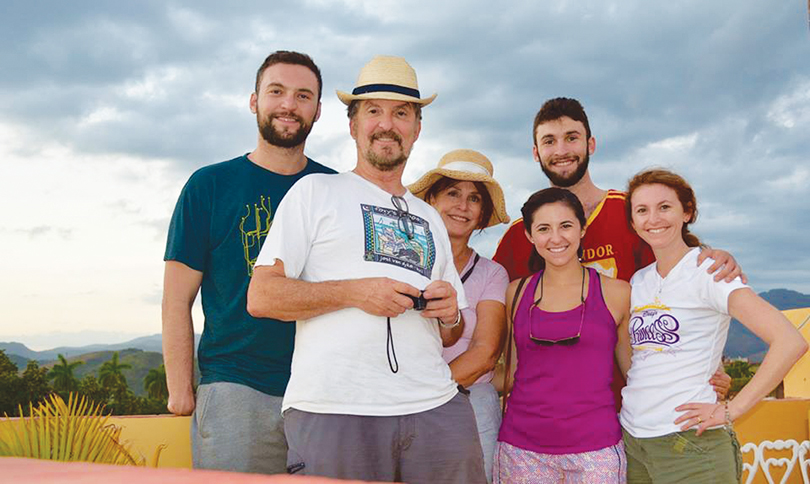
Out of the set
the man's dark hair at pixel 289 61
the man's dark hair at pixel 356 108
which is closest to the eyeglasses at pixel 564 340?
the man's dark hair at pixel 356 108

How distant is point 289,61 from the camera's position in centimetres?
356

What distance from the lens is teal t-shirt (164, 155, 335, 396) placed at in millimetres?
3062

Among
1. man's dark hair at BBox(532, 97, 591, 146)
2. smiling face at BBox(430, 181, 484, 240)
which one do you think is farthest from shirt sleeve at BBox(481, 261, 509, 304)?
man's dark hair at BBox(532, 97, 591, 146)

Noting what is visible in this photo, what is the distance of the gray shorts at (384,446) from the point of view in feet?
7.84

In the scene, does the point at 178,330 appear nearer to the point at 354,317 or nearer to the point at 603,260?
the point at 354,317

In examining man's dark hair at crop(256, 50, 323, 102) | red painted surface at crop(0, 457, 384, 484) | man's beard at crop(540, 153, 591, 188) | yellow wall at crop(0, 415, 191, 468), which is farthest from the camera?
yellow wall at crop(0, 415, 191, 468)

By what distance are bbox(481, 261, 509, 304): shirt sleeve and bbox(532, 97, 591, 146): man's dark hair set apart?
47.8 inches

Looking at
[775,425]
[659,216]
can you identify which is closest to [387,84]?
[659,216]

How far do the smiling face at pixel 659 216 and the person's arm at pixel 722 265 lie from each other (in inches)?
5.9

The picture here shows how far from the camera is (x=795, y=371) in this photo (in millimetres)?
10469

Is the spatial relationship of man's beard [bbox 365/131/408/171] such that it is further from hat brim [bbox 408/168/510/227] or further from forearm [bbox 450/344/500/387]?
forearm [bbox 450/344/500/387]

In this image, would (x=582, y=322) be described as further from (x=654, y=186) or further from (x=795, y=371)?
(x=795, y=371)

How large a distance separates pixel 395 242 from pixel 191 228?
102 cm

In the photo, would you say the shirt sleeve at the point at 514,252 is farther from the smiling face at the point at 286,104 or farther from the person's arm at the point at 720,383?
the smiling face at the point at 286,104
